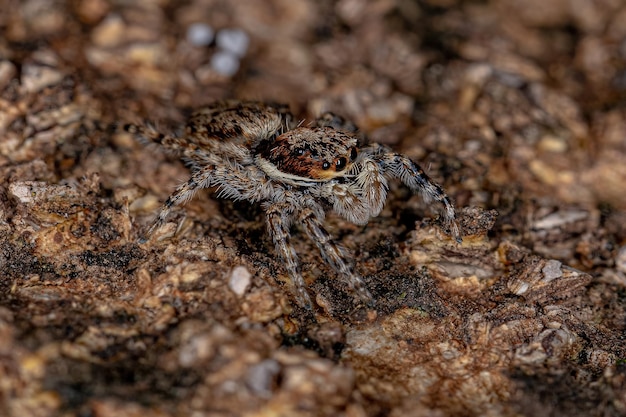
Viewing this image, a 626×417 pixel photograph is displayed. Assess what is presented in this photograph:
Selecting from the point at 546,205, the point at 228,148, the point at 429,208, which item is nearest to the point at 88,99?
the point at 228,148

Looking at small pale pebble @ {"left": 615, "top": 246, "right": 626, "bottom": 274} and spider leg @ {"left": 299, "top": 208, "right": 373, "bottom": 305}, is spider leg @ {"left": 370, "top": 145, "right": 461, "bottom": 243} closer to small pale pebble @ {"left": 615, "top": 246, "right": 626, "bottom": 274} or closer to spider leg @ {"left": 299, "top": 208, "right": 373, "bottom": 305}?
spider leg @ {"left": 299, "top": 208, "right": 373, "bottom": 305}

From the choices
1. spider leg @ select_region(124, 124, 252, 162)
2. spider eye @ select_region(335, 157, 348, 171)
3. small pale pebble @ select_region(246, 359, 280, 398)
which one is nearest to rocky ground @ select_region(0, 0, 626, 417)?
small pale pebble @ select_region(246, 359, 280, 398)

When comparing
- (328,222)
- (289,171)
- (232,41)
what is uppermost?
(232,41)

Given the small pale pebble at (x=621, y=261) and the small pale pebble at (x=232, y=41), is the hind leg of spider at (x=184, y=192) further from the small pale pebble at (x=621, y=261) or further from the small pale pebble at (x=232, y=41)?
the small pale pebble at (x=621, y=261)

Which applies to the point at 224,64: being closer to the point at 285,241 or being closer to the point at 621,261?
the point at 285,241

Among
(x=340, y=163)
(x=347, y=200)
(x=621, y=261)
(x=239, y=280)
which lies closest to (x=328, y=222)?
(x=347, y=200)

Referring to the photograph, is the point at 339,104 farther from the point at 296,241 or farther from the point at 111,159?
the point at 111,159

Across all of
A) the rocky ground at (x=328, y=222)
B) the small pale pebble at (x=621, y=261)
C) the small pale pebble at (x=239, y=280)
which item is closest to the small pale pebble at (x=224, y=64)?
the rocky ground at (x=328, y=222)
